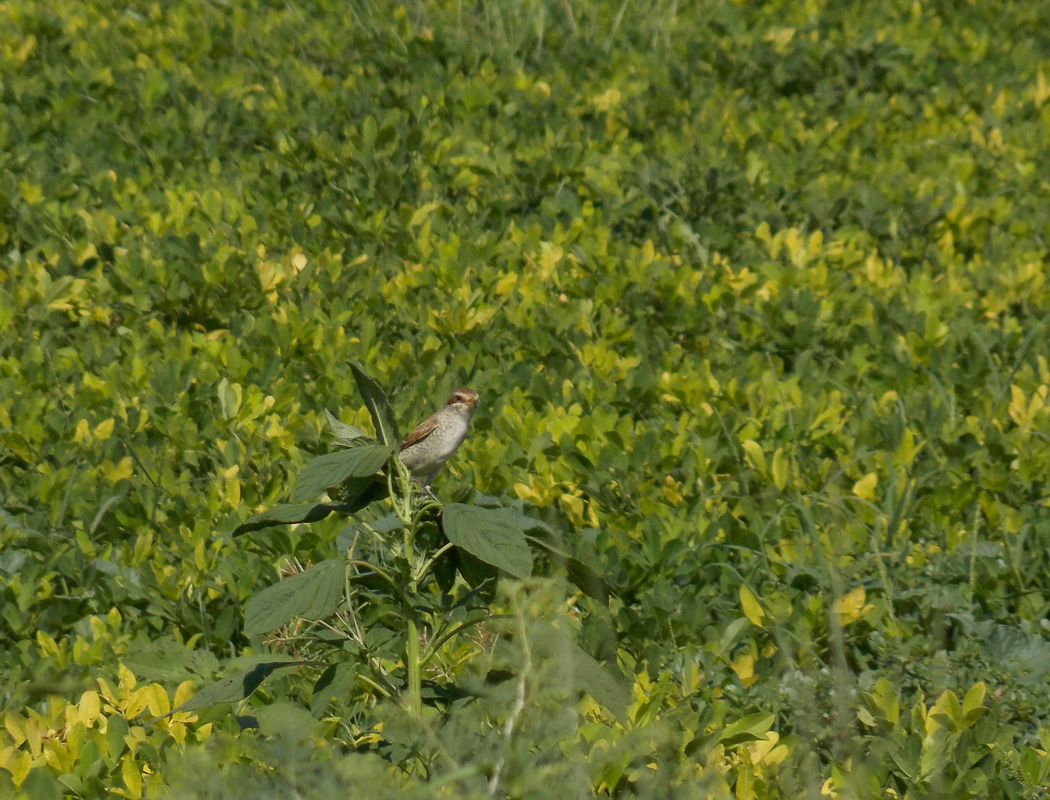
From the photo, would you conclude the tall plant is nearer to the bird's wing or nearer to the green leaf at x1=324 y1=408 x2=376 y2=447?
the green leaf at x1=324 y1=408 x2=376 y2=447

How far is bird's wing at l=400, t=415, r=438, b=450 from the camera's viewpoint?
390 cm

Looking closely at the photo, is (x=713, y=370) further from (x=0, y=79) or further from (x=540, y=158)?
(x=0, y=79)

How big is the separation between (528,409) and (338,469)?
1942 mm

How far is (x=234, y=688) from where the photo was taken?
243 centimetres

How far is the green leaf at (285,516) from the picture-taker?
244 cm

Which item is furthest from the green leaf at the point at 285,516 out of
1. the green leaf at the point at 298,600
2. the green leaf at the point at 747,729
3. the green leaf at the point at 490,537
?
the green leaf at the point at 747,729

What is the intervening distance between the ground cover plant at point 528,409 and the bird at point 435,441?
131 mm

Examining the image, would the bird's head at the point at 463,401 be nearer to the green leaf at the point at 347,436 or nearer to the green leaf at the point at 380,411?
the green leaf at the point at 347,436

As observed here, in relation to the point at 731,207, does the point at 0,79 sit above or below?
above

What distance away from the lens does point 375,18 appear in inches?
338

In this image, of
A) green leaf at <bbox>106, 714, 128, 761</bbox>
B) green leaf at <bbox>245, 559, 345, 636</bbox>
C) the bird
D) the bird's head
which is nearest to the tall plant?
green leaf at <bbox>245, 559, 345, 636</bbox>

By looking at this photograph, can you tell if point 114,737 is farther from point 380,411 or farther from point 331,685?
point 380,411

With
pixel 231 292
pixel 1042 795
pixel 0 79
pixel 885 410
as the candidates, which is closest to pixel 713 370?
pixel 885 410

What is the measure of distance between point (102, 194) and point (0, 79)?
6.19 feet
